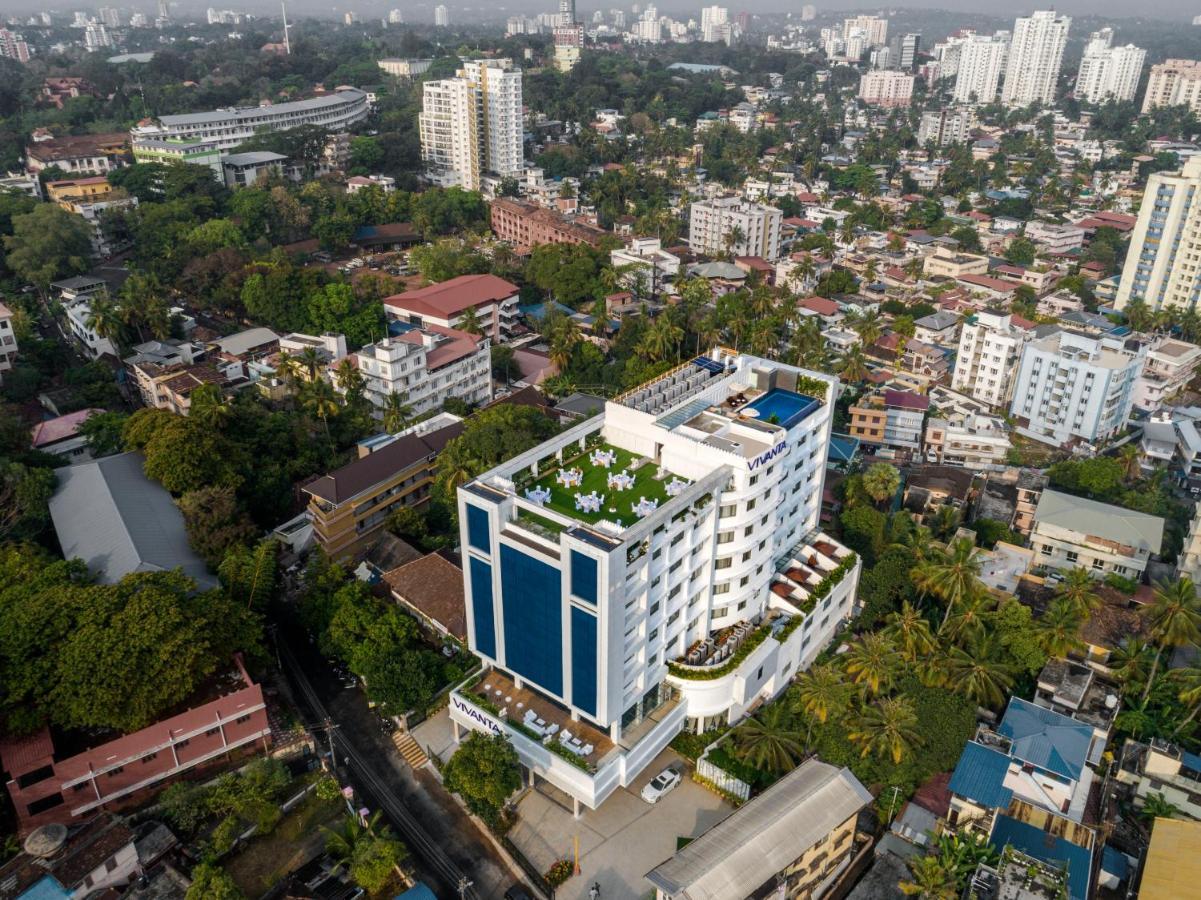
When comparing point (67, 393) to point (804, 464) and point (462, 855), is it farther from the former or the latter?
point (804, 464)

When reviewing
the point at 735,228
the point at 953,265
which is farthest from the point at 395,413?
the point at 953,265

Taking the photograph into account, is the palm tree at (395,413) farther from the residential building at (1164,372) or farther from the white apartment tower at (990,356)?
the residential building at (1164,372)

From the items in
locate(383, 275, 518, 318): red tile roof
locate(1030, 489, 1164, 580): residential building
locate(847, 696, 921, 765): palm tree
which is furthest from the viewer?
locate(383, 275, 518, 318): red tile roof

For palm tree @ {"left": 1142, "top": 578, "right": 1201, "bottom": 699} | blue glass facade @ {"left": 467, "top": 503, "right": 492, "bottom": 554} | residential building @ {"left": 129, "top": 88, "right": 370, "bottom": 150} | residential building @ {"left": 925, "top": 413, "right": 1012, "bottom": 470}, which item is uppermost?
residential building @ {"left": 129, "top": 88, "right": 370, "bottom": 150}

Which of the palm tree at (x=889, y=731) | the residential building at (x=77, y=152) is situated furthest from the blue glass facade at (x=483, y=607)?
the residential building at (x=77, y=152)

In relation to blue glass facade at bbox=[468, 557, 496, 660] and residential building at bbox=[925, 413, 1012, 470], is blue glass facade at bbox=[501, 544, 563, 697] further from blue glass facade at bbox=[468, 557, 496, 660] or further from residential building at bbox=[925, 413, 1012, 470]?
residential building at bbox=[925, 413, 1012, 470]

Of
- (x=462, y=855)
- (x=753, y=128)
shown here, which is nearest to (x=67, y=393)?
(x=462, y=855)

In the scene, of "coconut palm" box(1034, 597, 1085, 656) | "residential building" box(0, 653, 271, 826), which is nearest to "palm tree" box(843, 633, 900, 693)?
"coconut palm" box(1034, 597, 1085, 656)
